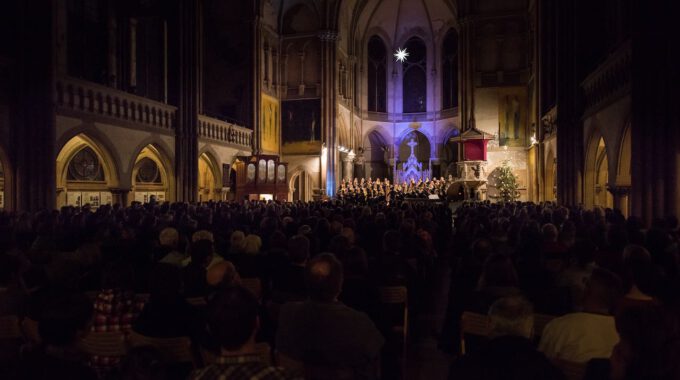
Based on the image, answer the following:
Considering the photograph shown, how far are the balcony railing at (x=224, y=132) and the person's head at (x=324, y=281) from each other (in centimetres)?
2222

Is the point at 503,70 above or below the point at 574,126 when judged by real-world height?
above

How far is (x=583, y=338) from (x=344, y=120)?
1427 inches

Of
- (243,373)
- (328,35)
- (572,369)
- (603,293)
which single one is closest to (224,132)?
(328,35)

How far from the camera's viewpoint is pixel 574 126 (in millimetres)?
18516

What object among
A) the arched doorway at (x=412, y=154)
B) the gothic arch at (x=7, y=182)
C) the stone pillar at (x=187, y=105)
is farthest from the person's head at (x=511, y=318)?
the arched doorway at (x=412, y=154)

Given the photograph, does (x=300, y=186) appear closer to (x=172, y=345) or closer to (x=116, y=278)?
(x=116, y=278)

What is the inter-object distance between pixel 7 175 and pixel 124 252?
438 inches

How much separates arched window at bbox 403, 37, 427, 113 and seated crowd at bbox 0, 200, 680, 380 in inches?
1445

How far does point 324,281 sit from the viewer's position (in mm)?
3289

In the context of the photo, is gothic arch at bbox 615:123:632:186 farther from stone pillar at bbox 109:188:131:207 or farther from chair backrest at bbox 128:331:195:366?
stone pillar at bbox 109:188:131:207

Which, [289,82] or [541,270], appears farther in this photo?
[289,82]

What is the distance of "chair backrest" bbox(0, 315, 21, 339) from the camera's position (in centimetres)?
394

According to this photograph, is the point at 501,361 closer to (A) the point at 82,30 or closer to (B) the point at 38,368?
(B) the point at 38,368

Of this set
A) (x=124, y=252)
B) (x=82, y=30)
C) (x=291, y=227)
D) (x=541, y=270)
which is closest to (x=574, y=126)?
(x=291, y=227)
